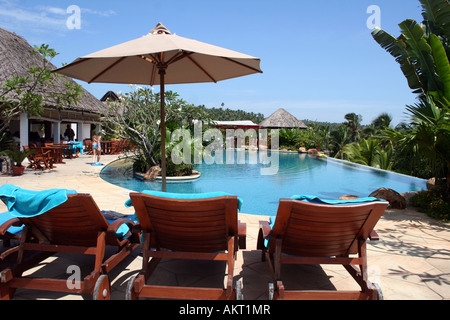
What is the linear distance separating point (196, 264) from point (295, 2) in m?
8.61

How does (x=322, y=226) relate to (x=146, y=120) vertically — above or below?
below

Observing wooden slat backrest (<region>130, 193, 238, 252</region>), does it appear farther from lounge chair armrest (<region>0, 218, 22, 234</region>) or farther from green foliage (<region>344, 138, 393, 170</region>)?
green foliage (<region>344, 138, 393, 170</region>)

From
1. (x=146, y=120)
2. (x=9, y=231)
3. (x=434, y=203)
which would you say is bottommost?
(x=434, y=203)

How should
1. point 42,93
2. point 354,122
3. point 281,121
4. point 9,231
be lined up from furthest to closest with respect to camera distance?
point 354,122
point 281,121
point 42,93
point 9,231

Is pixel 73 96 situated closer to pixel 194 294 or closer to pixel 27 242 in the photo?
pixel 27 242

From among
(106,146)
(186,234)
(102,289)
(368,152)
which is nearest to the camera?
(102,289)

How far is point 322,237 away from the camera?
2.45 meters

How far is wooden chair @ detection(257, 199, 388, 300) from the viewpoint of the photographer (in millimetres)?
2225

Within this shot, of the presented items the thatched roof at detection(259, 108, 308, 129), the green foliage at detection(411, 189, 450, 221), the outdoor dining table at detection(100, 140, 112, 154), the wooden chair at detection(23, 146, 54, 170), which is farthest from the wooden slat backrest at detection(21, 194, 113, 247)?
the thatched roof at detection(259, 108, 308, 129)

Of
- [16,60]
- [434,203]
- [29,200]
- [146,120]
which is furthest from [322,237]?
[16,60]

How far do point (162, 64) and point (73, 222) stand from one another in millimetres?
2363

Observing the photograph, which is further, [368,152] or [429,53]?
[368,152]

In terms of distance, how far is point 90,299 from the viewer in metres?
2.48

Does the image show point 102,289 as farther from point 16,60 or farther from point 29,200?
point 16,60
